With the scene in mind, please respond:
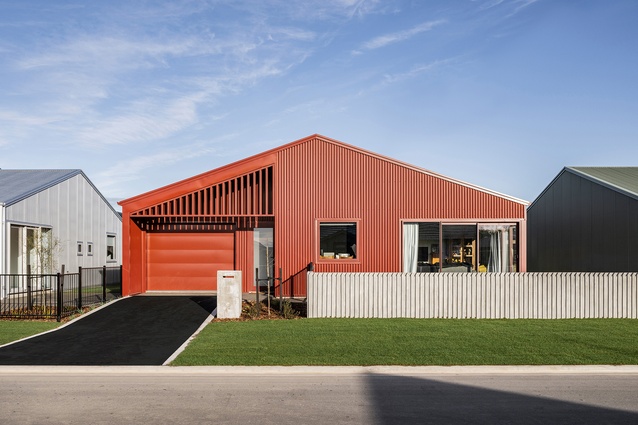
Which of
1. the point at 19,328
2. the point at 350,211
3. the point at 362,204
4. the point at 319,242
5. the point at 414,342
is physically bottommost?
the point at 19,328

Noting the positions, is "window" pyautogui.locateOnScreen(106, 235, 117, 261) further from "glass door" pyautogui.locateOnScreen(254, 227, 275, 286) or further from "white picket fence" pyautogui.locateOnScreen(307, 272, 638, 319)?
"white picket fence" pyautogui.locateOnScreen(307, 272, 638, 319)

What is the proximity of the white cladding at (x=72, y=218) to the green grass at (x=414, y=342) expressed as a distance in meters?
10.8

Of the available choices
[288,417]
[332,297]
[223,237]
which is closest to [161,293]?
[223,237]

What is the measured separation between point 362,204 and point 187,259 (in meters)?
6.85

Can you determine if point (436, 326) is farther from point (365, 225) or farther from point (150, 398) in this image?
point (150, 398)

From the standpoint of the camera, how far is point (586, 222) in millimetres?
24641

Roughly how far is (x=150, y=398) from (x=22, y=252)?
609 inches

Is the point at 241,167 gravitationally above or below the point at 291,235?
above

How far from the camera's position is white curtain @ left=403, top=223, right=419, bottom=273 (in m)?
18.6

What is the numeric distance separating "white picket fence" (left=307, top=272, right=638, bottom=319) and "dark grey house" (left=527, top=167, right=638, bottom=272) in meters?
7.00

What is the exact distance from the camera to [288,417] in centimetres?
667

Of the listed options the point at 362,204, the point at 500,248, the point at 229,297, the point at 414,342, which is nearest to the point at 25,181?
→ the point at 229,297

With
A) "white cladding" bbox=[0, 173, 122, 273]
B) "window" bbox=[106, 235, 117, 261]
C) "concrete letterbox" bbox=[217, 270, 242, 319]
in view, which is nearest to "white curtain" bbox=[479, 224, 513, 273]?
"concrete letterbox" bbox=[217, 270, 242, 319]

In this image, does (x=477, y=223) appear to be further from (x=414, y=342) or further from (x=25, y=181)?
(x=25, y=181)
